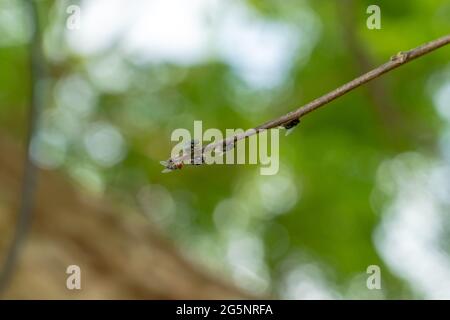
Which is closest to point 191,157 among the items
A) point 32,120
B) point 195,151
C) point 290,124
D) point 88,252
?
point 195,151

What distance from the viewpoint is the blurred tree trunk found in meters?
3.33

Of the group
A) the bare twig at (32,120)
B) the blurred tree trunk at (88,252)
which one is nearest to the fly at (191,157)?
the bare twig at (32,120)

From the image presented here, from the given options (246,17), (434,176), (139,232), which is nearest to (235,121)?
(246,17)

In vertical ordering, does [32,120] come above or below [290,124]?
above

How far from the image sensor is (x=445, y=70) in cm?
376

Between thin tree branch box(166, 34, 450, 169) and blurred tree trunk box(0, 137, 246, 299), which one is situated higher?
blurred tree trunk box(0, 137, 246, 299)

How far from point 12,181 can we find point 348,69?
71.0 inches

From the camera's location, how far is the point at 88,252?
3.52m

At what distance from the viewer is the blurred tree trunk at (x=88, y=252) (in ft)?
10.9

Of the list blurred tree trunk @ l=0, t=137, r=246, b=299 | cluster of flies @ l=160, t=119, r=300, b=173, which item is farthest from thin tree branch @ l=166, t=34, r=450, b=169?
blurred tree trunk @ l=0, t=137, r=246, b=299

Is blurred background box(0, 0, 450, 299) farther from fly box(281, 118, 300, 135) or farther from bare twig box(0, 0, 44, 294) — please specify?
fly box(281, 118, 300, 135)

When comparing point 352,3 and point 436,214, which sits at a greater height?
point 352,3

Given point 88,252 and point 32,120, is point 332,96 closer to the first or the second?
point 32,120

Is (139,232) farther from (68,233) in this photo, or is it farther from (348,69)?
(348,69)
